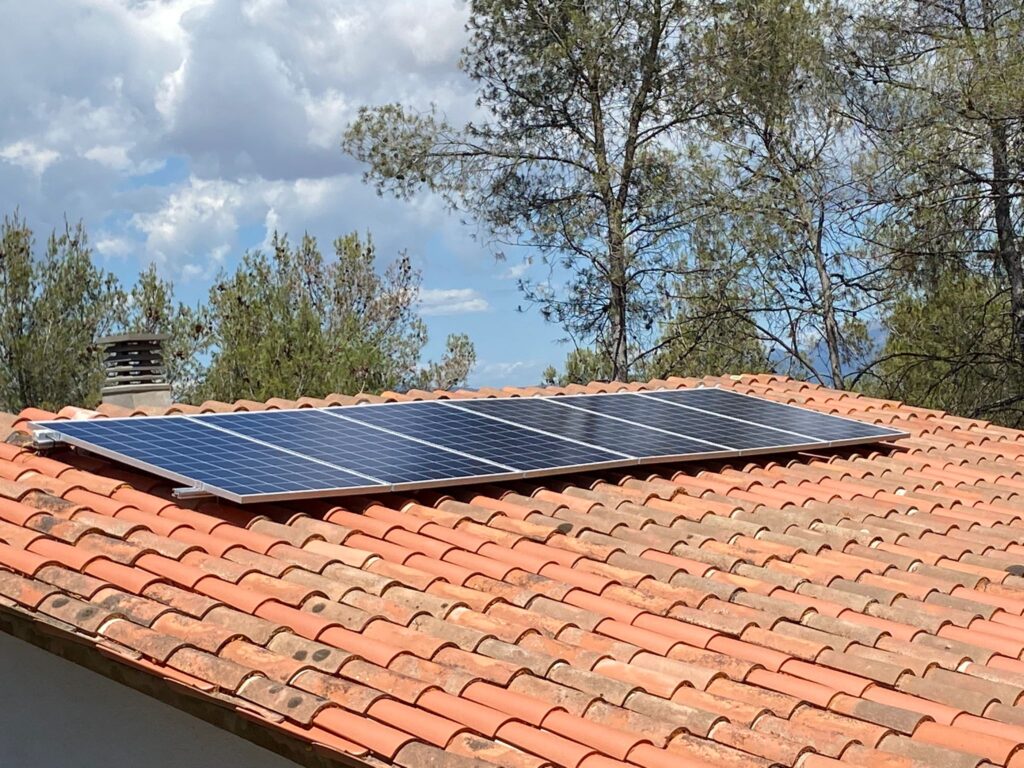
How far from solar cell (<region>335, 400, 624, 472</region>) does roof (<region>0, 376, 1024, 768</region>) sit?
0.19 metres

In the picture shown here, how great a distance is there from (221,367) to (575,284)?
7.58 metres

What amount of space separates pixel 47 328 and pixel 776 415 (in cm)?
1663

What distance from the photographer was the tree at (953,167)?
18.9 metres

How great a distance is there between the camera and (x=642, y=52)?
84.6 ft

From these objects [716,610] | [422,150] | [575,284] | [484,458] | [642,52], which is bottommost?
[716,610]

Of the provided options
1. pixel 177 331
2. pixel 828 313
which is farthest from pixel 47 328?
pixel 828 313

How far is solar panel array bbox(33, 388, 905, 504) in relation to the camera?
24.1 ft

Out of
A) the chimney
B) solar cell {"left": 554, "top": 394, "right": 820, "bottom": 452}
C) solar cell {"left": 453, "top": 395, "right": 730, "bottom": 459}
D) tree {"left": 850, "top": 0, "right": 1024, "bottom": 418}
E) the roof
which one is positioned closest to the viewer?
the roof

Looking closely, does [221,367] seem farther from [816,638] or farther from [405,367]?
[816,638]

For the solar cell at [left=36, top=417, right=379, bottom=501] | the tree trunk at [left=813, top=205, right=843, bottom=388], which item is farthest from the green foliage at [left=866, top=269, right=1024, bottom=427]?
the solar cell at [left=36, top=417, right=379, bottom=501]

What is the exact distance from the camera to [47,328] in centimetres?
2370

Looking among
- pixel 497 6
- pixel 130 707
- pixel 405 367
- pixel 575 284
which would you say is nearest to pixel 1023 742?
pixel 130 707

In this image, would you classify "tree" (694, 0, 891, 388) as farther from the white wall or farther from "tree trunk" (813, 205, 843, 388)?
the white wall

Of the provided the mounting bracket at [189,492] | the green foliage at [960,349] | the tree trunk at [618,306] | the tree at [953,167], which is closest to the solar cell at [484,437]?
the mounting bracket at [189,492]
